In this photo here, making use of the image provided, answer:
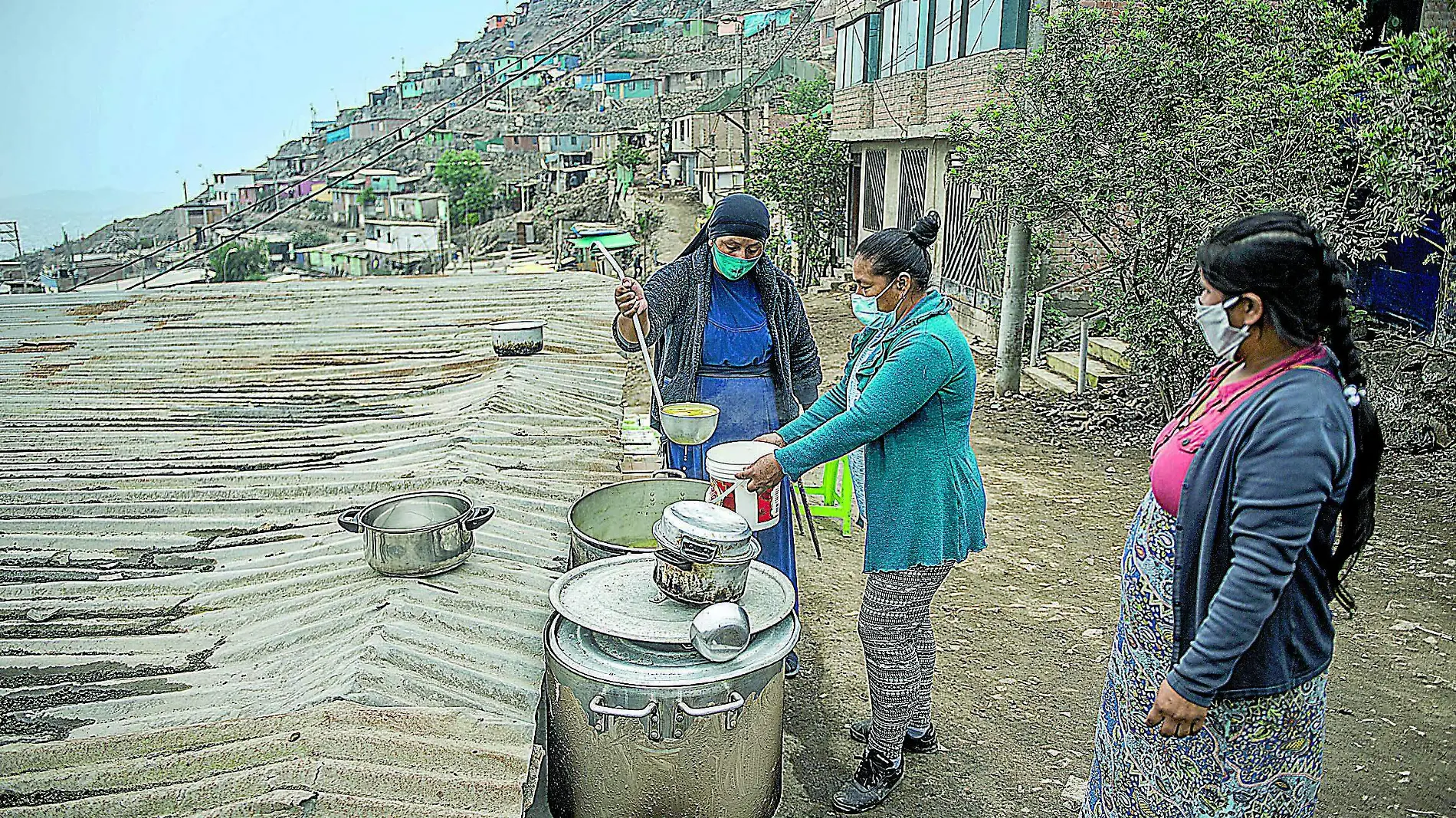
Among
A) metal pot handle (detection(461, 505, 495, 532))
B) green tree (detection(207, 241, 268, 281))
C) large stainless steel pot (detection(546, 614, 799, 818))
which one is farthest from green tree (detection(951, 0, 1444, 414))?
green tree (detection(207, 241, 268, 281))

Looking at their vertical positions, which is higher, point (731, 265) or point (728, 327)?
point (731, 265)

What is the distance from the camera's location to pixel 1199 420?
207 cm

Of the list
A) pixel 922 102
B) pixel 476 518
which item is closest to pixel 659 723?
pixel 476 518

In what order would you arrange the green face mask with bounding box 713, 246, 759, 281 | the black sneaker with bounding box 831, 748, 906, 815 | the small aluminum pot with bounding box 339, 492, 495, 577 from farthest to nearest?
the green face mask with bounding box 713, 246, 759, 281 → the black sneaker with bounding box 831, 748, 906, 815 → the small aluminum pot with bounding box 339, 492, 495, 577

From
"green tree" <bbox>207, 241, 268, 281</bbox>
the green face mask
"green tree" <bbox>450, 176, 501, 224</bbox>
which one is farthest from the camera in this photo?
"green tree" <bbox>450, 176, 501, 224</bbox>

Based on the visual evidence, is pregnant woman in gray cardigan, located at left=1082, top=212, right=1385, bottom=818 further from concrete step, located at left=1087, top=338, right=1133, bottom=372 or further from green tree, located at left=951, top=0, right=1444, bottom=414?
concrete step, located at left=1087, top=338, right=1133, bottom=372

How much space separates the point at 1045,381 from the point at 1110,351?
0.84 meters

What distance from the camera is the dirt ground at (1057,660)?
364 centimetres

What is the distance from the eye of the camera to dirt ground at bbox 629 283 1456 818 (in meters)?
3.64

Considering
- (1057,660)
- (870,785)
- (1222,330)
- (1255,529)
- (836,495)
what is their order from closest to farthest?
1. (1255,529)
2. (1222,330)
3. (870,785)
4. (1057,660)
5. (836,495)

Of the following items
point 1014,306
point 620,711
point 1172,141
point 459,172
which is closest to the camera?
point 620,711

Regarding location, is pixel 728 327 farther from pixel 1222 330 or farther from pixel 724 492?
pixel 1222 330

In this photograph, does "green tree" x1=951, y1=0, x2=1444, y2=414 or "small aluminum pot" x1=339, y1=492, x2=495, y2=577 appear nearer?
"small aluminum pot" x1=339, y1=492, x2=495, y2=577

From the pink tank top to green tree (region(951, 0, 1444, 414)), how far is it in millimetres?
4822
